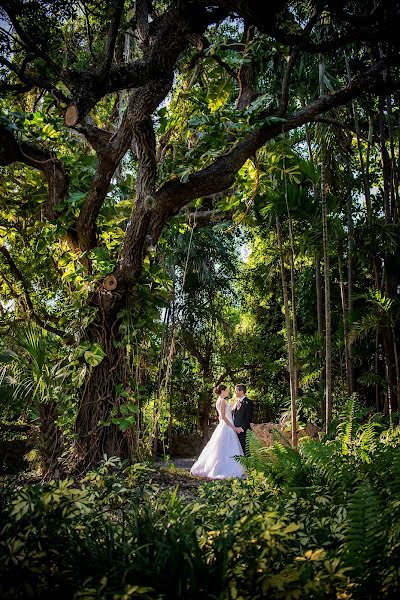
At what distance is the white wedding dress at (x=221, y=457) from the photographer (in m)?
7.27

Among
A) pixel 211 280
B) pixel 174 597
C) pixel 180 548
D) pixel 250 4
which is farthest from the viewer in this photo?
pixel 211 280

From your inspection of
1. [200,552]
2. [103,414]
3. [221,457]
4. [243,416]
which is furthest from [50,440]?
[200,552]

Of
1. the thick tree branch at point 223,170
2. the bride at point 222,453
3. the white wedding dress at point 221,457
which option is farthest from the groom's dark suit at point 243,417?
the thick tree branch at point 223,170

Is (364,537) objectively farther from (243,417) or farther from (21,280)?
(21,280)

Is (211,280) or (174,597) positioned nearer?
(174,597)

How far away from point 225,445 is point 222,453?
0.42ft

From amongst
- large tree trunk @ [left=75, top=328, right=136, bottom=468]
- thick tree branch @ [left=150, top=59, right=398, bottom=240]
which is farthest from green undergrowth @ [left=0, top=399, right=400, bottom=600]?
thick tree branch @ [left=150, top=59, right=398, bottom=240]

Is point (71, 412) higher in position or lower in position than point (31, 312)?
lower

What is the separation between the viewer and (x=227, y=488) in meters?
2.93

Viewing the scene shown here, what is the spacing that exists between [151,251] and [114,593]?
170 inches

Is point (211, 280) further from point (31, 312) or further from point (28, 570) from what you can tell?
point (28, 570)

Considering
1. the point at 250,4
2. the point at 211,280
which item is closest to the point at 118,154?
the point at 250,4

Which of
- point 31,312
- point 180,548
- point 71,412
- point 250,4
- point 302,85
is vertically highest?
point 302,85

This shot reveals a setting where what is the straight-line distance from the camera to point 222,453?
7.43 metres
